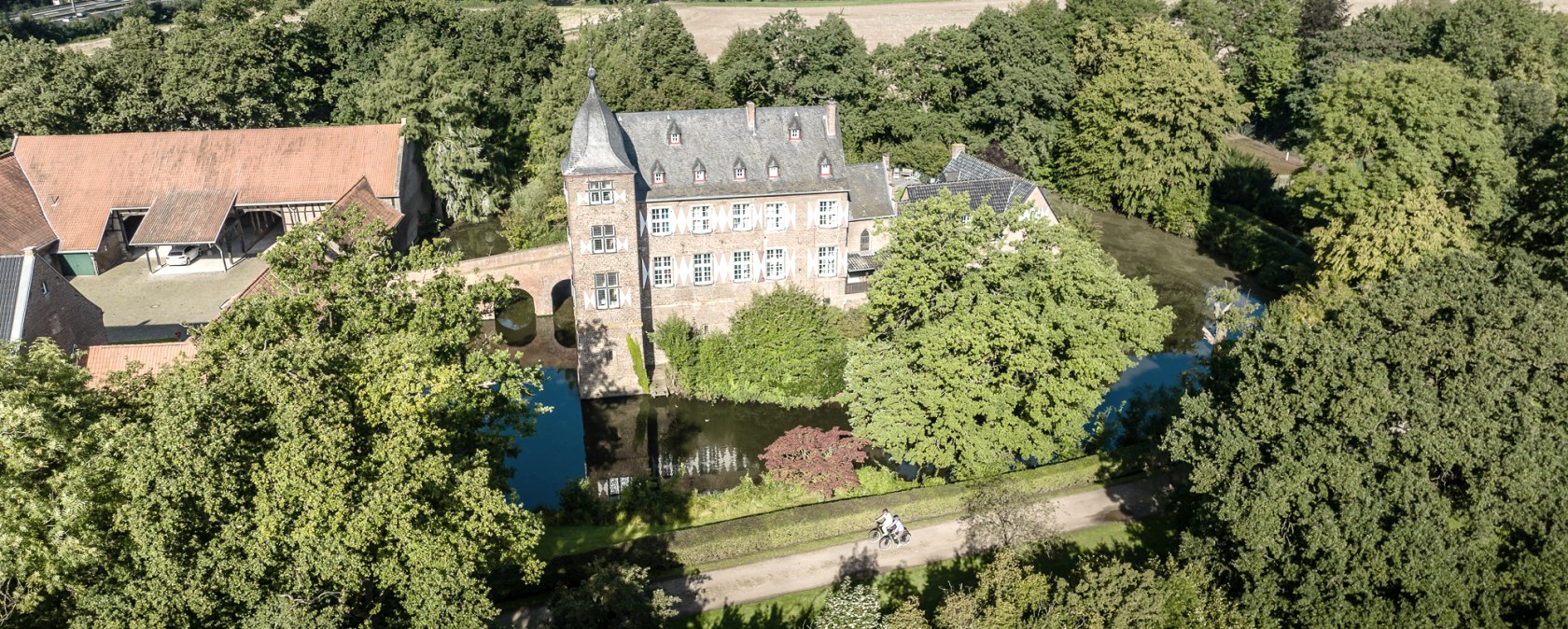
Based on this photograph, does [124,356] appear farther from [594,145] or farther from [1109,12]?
[1109,12]

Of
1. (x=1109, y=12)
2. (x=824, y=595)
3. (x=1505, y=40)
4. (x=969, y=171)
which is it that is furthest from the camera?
(x=1109, y=12)

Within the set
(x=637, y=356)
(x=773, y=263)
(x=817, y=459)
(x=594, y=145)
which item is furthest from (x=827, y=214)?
(x=817, y=459)

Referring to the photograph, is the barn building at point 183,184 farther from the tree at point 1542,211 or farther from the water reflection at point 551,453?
the tree at point 1542,211

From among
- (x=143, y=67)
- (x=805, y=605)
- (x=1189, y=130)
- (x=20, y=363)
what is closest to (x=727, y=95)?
(x=1189, y=130)

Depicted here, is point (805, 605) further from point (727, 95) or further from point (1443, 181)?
point (727, 95)

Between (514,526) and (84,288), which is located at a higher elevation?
(514,526)

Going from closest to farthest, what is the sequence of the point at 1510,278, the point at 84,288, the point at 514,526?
the point at 514,526 < the point at 1510,278 < the point at 84,288

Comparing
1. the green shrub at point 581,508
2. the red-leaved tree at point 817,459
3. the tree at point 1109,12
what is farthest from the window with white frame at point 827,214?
the tree at point 1109,12
